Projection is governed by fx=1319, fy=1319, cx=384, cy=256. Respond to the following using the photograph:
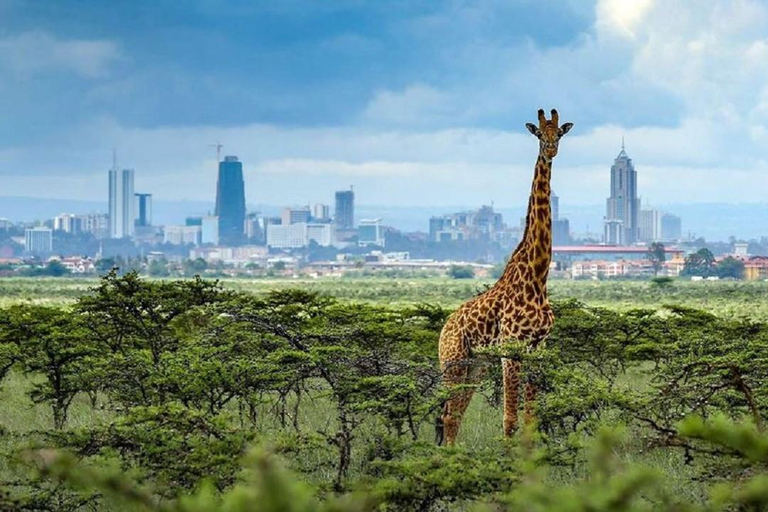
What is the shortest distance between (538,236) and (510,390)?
144 cm

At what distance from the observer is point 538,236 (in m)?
11.5

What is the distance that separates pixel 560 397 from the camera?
10531mm

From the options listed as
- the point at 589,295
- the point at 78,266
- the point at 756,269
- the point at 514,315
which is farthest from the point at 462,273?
the point at 514,315

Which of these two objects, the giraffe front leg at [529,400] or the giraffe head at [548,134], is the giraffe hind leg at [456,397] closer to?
the giraffe front leg at [529,400]

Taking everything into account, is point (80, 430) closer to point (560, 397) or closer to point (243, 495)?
point (560, 397)

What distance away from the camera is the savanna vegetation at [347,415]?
4672mm

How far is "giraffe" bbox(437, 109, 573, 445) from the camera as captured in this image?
434 inches

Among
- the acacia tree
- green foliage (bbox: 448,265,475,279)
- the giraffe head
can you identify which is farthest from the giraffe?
green foliage (bbox: 448,265,475,279)

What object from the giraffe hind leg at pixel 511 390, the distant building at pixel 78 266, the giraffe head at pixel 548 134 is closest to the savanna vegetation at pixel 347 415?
the giraffe hind leg at pixel 511 390

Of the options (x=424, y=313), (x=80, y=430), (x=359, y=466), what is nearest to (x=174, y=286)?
(x=424, y=313)

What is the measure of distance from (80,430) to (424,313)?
9727 mm

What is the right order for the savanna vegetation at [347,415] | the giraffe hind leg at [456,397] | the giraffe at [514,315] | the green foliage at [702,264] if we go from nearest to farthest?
the savanna vegetation at [347,415]
the giraffe at [514,315]
the giraffe hind leg at [456,397]
the green foliage at [702,264]

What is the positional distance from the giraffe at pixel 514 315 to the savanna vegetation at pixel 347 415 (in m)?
0.22

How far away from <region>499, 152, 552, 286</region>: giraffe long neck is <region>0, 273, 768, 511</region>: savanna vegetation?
82cm
